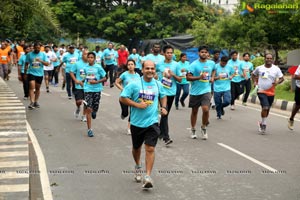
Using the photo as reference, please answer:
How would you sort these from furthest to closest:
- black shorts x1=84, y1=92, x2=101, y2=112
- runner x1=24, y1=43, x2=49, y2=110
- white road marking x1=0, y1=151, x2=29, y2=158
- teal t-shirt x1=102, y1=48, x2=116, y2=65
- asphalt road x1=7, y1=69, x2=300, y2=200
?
teal t-shirt x1=102, y1=48, x2=116, y2=65, runner x1=24, y1=43, x2=49, y2=110, black shorts x1=84, y1=92, x2=101, y2=112, white road marking x1=0, y1=151, x2=29, y2=158, asphalt road x1=7, y1=69, x2=300, y2=200

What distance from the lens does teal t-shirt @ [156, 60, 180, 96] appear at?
9.62 metres

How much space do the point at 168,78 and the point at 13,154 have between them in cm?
349

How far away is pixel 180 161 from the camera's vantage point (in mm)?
7914

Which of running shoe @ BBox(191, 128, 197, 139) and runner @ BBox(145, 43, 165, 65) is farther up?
runner @ BBox(145, 43, 165, 65)

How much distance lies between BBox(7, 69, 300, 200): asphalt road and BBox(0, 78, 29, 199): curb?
409 mm

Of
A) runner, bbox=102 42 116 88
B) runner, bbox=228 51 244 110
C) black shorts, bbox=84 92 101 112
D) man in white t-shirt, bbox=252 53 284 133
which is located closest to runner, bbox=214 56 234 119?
runner, bbox=228 51 244 110

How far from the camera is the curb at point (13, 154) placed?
570cm

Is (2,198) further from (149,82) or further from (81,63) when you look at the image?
(81,63)

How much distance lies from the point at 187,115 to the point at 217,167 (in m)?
6.06

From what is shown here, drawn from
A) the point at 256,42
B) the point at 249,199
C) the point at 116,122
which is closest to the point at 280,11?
the point at 256,42

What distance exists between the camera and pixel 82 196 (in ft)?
19.6

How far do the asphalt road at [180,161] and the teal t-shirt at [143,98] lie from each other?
2.71 ft

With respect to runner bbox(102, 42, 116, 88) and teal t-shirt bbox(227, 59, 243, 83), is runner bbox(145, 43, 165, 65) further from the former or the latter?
runner bbox(102, 42, 116, 88)

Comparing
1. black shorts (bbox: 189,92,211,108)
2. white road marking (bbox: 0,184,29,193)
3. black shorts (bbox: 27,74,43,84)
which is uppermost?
black shorts (bbox: 189,92,211,108)
